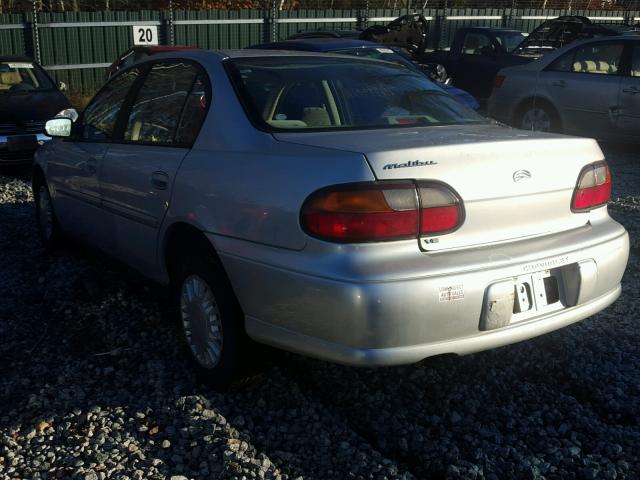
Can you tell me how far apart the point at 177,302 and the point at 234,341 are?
0.58 metres

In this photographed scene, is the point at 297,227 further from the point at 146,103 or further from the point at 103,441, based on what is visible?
the point at 146,103

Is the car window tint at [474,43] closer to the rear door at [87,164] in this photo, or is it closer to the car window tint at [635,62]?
the car window tint at [635,62]

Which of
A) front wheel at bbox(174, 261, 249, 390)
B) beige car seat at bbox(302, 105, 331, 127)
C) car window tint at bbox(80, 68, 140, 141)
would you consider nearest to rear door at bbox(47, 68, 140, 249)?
car window tint at bbox(80, 68, 140, 141)

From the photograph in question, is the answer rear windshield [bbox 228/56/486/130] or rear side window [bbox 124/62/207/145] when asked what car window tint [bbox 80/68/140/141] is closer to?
rear side window [bbox 124/62/207/145]

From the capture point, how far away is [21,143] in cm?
925

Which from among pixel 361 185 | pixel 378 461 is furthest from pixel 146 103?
pixel 378 461

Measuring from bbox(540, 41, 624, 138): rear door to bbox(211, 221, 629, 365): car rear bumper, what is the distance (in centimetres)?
685

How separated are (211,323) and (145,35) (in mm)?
15662

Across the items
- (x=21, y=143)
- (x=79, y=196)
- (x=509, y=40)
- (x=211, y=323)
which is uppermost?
(x=509, y=40)

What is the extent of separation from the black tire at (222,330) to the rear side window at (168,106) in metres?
0.64

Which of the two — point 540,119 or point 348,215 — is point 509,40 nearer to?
point 540,119

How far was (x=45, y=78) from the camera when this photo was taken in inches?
423

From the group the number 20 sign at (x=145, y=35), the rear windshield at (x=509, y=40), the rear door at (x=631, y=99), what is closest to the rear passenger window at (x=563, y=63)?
the rear door at (x=631, y=99)

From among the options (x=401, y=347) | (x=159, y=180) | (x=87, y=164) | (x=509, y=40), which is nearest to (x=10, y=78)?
(x=87, y=164)
